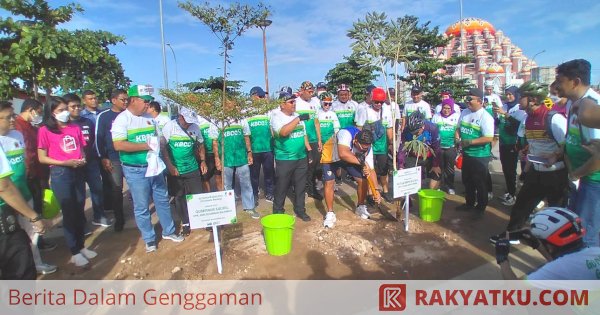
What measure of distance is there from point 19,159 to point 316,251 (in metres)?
3.27

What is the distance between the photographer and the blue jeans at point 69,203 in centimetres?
396

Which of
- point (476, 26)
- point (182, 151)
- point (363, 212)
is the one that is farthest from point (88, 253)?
point (476, 26)

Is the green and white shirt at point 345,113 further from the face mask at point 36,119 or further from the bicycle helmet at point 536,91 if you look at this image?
the face mask at point 36,119

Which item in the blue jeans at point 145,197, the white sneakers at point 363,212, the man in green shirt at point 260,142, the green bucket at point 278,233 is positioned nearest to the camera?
the green bucket at point 278,233

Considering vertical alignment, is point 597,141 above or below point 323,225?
above

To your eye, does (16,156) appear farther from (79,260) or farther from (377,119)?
(377,119)

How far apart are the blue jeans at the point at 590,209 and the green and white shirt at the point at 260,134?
440 centimetres

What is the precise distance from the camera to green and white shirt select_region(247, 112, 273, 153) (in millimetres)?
5828

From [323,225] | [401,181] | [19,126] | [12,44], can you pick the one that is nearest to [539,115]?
[401,181]

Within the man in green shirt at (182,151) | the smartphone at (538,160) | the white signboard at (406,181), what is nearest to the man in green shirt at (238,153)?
the man in green shirt at (182,151)

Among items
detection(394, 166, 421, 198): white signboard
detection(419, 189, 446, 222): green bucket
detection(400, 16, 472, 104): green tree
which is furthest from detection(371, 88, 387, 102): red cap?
detection(400, 16, 472, 104): green tree

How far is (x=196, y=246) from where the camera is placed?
4.32 metres

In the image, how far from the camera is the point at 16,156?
10.2ft

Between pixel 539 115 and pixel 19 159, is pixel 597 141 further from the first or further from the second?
pixel 19 159
